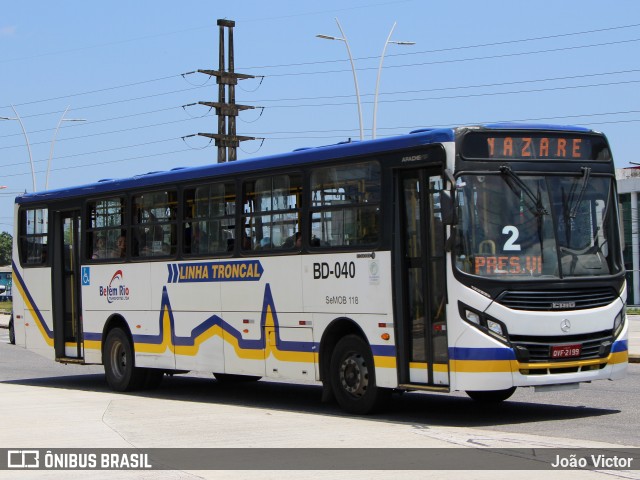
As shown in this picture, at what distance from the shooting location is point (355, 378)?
47.4 ft

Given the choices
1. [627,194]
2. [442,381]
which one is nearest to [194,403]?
[442,381]

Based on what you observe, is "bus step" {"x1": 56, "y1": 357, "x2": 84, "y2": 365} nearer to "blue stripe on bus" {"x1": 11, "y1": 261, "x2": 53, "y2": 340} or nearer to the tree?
"blue stripe on bus" {"x1": 11, "y1": 261, "x2": 53, "y2": 340}

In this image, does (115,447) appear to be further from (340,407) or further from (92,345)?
(92,345)

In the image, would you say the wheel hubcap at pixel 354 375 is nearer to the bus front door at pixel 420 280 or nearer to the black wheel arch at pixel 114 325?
the bus front door at pixel 420 280

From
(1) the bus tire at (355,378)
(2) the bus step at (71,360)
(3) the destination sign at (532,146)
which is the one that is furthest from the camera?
(2) the bus step at (71,360)

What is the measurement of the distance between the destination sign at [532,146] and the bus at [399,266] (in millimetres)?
19

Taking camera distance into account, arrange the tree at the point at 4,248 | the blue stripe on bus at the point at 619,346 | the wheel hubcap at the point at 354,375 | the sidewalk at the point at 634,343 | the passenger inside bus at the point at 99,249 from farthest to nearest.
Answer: the tree at the point at 4,248 < the sidewalk at the point at 634,343 < the passenger inside bus at the point at 99,249 < the wheel hubcap at the point at 354,375 < the blue stripe on bus at the point at 619,346

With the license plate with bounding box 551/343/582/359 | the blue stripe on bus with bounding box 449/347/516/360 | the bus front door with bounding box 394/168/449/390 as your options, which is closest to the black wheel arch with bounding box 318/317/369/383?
the bus front door with bounding box 394/168/449/390

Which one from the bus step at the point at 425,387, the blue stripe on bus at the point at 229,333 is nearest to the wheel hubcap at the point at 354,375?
the blue stripe on bus at the point at 229,333

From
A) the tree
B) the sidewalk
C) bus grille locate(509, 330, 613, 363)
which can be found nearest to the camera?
bus grille locate(509, 330, 613, 363)

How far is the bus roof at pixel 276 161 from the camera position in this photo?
531 inches

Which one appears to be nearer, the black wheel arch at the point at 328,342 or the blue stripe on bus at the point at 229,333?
the black wheel arch at the point at 328,342

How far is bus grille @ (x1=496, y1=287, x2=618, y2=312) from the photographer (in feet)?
42.3

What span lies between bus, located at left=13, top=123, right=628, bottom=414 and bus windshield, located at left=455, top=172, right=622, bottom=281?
0.05ft
